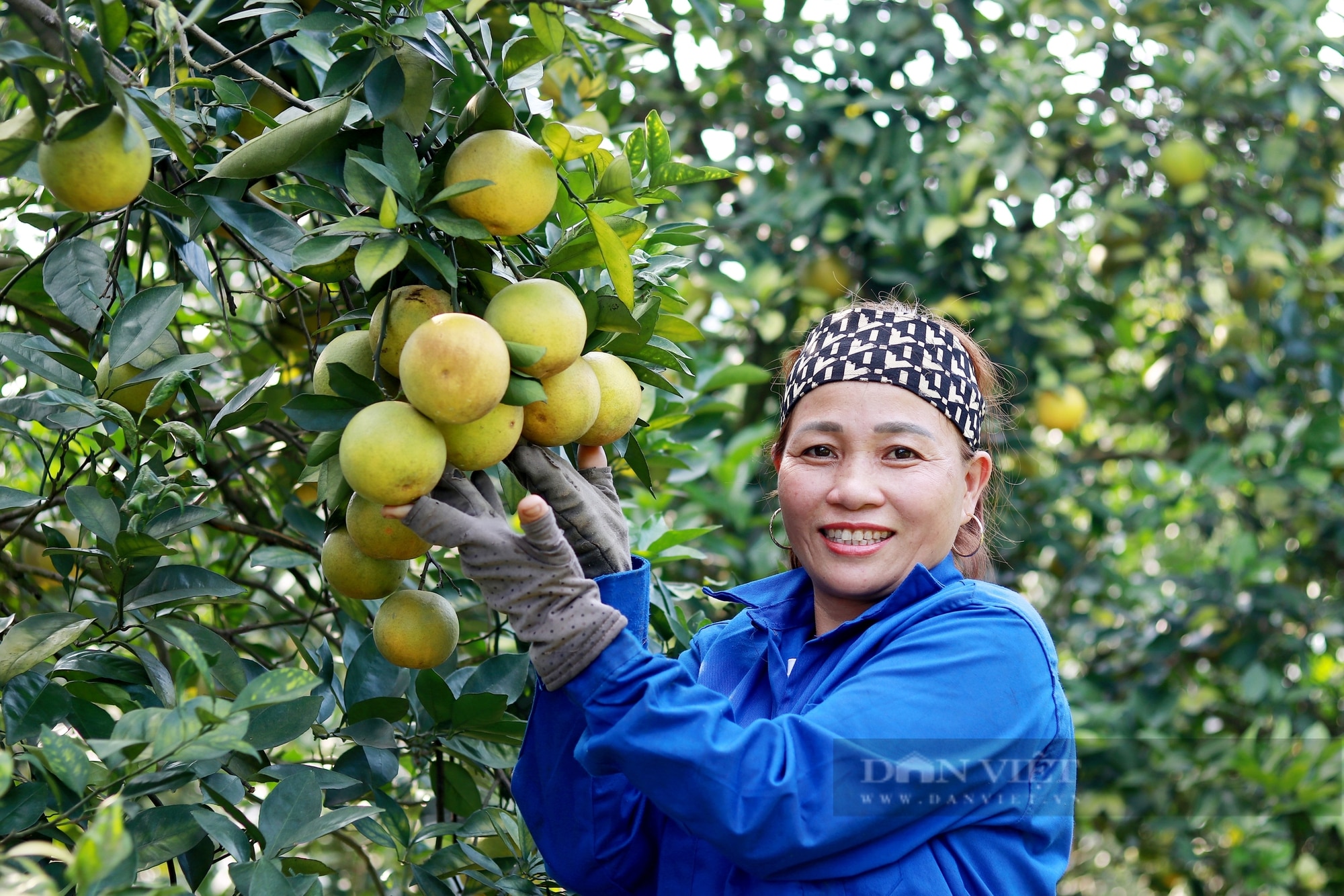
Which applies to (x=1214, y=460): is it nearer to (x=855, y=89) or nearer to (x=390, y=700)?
(x=855, y=89)

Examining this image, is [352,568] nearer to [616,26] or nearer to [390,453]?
[390,453]

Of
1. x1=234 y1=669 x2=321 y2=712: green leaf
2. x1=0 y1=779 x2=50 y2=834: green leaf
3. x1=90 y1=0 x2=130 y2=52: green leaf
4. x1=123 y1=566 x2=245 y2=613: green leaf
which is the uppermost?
x1=90 y1=0 x2=130 y2=52: green leaf

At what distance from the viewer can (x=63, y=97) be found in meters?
0.98

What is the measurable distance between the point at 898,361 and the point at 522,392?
54 cm

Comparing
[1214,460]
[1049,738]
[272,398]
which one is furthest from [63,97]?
[1214,460]

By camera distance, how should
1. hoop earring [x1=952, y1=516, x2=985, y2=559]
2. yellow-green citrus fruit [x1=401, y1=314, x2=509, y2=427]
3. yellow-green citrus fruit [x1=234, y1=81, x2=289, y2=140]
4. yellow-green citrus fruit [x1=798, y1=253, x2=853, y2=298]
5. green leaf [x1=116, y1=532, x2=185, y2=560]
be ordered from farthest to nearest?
→ 1. yellow-green citrus fruit [x1=798, y1=253, x2=853, y2=298]
2. hoop earring [x1=952, y1=516, x2=985, y2=559]
3. yellow-green citrus fruit [x1=234, y1=81, x2=289, y2=140]
4. green leaf [x1=116, y1=532, x2=185, y2=560]
5. yellow-green citrus fruit [x1=401, y1=314, x2=509, y2=427]

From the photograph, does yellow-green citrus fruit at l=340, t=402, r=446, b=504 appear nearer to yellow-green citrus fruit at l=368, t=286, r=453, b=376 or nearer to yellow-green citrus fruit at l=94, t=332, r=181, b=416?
yellow-green citrus fruit at l=368, t=286, r=453, b=376

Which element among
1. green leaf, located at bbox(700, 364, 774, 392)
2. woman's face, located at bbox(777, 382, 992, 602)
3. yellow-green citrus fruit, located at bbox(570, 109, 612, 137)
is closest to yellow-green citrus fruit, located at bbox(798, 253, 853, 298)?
green leaf, located at bbox(700, 364, 774, 392)

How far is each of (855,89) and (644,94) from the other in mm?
544

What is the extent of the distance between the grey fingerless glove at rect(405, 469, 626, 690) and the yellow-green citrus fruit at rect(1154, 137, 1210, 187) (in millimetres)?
2667

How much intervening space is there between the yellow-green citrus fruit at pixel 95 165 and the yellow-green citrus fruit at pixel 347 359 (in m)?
0.21

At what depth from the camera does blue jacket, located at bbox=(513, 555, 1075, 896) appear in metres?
1.03

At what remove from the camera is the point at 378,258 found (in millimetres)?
979

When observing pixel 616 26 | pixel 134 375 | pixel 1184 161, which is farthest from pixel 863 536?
pixel 1184 161
